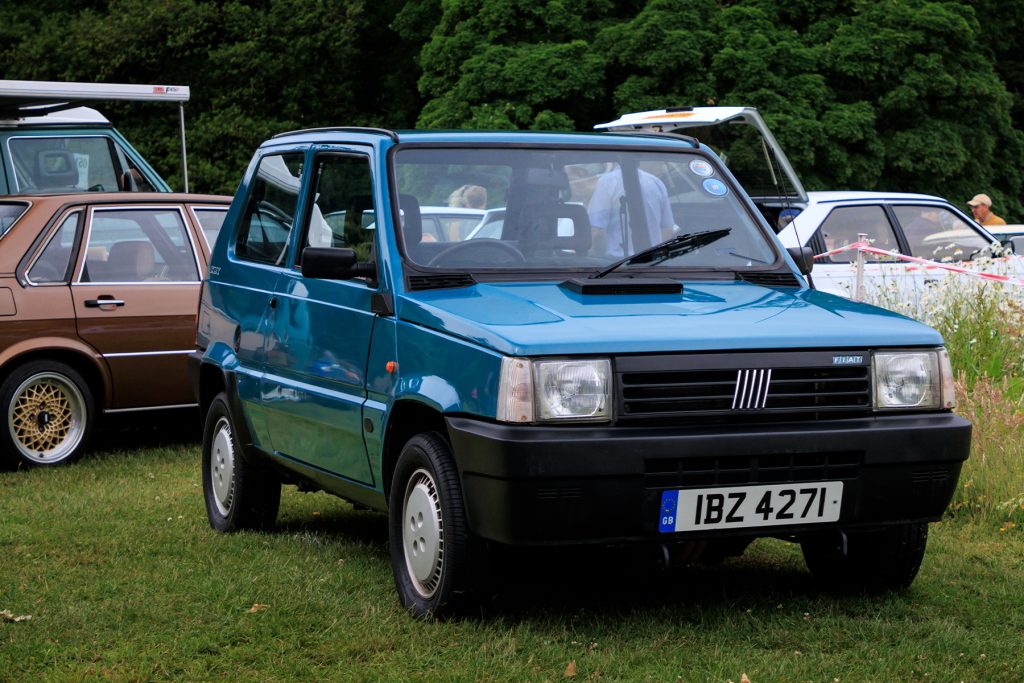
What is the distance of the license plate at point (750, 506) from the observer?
5.13 meters

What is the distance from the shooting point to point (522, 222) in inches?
245

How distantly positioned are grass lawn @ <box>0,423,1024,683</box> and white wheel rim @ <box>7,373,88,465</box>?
2279mm

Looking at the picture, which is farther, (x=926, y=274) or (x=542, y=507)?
(x=926, y=274)

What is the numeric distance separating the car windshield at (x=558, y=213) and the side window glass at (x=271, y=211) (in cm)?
101

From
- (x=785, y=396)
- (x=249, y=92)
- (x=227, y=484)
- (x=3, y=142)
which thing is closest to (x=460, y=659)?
(x=785, y=396)

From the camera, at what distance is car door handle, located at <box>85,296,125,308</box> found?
33.1ft

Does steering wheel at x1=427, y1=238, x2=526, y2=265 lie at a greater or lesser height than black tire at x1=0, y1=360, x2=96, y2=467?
greater

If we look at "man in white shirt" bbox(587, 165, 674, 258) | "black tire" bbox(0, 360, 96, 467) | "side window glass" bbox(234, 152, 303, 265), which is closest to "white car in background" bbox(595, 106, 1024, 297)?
"black tire" bbox(0, 360, 96, 467)

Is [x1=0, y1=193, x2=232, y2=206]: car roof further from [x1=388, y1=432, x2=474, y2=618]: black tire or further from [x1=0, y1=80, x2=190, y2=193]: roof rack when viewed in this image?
[x1=0, y1=80, x2=190, y2=193]: roof rack

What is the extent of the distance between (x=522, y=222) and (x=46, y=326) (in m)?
4.78

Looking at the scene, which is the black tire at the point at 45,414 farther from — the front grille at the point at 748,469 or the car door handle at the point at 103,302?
the front grille at the point at 748,469

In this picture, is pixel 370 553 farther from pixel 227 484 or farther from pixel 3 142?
pixel 3 142

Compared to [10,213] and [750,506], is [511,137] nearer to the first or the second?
[750,506]

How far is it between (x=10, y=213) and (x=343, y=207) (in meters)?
4.69
